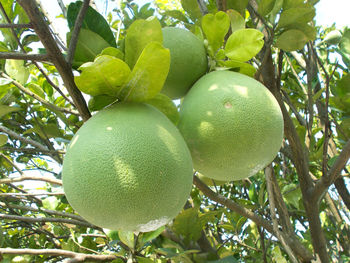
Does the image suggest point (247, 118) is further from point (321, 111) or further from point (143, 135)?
point (321, 111)

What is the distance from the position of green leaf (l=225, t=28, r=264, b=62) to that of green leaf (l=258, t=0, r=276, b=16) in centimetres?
31

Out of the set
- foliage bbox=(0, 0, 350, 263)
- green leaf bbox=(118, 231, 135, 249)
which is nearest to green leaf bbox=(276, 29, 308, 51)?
foliage bbox=(0, 0, 350, 263)

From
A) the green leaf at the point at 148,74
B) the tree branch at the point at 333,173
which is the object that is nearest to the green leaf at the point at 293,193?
the tree branch at the point at 333,173

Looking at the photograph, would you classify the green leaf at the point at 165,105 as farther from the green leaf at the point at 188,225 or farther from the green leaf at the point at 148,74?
the green leaf at the point at 188,225

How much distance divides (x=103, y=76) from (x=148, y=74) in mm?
102

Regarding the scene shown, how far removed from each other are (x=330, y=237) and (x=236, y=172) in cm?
217

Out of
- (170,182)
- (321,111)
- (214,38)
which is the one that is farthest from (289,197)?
(170,182)

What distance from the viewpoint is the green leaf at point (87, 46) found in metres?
0.86

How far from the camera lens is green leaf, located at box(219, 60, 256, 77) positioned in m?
1.03

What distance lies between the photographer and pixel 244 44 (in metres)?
1.03

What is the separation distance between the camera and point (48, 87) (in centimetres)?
199

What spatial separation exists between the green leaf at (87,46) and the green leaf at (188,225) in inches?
31.8

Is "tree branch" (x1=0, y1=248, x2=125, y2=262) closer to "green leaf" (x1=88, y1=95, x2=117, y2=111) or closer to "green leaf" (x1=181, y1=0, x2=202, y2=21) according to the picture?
"green leaf" (x1=88, y1=95, x2=117, y2=111)

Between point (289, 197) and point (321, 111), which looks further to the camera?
point (321, 111)
